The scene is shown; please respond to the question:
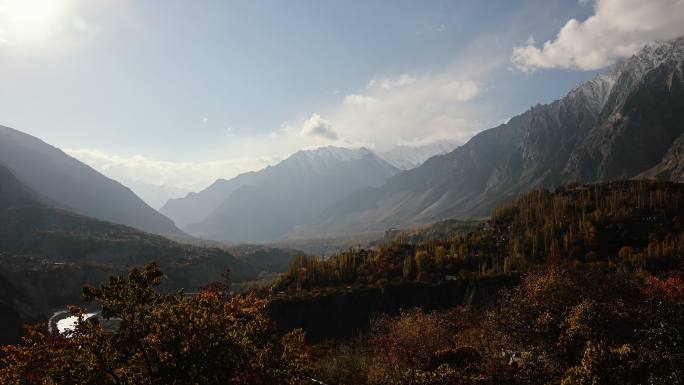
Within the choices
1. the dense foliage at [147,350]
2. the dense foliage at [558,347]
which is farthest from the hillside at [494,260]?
the dense foliage at [147,350]

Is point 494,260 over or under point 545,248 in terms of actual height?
under

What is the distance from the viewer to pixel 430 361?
32.1 metres

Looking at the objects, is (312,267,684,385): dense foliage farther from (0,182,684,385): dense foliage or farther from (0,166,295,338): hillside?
(0,166,295,338): hillside

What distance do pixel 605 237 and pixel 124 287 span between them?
120 m

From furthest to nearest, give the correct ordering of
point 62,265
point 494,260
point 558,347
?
point 62,265
point 494,260
point 558,347

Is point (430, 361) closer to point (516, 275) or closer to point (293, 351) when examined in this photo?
point (293, 351)

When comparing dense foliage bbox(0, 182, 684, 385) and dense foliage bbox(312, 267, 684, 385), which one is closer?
dense foliage bbox(0, 182, 684, 385)

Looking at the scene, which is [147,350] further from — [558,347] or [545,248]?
[545,248]

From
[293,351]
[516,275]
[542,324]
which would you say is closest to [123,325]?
[293,351]

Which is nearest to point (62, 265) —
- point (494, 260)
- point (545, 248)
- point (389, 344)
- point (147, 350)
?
point (494, 260)

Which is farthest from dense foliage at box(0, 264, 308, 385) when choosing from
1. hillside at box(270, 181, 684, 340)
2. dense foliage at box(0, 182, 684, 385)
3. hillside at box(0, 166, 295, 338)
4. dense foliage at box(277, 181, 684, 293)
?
hillside at box(0, 166, 295, 338)

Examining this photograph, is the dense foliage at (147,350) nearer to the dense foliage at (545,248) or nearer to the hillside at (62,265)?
the dense foliage at (545,248)

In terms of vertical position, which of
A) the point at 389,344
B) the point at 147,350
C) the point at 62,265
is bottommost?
the point at 62,265

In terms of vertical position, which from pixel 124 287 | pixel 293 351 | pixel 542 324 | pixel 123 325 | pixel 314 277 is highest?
pixel 124 287
